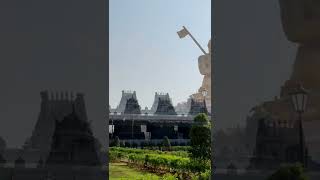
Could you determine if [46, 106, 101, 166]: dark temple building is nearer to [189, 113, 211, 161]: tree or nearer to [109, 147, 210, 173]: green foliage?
[109, 147, 210, 173]: green foliage

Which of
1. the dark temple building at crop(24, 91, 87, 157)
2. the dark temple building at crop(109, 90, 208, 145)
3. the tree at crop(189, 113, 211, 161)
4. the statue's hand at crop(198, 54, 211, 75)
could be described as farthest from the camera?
the dark temple building at crop(109, 90, 208, 145)

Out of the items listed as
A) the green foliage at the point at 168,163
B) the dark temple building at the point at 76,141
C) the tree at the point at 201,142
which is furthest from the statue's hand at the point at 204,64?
the dark temple building at the point at 76,141

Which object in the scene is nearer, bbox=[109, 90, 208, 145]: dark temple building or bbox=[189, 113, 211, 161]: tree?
bbox=[189, 113, 211, 161]: tree

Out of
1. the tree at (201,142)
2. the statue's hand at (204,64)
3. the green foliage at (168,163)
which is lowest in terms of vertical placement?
the green foliage at (168,163)

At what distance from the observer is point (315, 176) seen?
22.9 ft

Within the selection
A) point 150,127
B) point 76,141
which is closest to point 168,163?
point 76,141

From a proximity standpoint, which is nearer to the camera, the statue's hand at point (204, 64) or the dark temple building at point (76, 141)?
the dark temple building at point (76, 141)

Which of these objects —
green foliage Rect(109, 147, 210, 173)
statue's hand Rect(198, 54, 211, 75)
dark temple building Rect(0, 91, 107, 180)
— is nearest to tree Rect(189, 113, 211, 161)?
green foliage Rect(109, 147, 210, 173)

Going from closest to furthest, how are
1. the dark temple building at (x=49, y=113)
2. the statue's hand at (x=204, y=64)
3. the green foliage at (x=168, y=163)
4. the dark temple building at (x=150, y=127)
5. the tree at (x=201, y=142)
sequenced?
the dark temple building at (x=49, y=113) → the green foliage at (x=168, y=163) → the tree at (x=201, y=142) → the statue's hand at (x=204, y=64) → the dark temple building at (x=150, y=127)

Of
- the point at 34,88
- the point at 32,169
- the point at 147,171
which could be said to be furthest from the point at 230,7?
the point at 147,171

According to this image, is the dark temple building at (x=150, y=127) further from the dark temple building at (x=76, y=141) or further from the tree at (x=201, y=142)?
the dark temple building at (x=76, y=141)

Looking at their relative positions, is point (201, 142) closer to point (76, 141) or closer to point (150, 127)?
point (76, 141)

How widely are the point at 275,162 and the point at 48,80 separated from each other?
3320 mm

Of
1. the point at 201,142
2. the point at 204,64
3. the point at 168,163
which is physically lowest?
the point at 168,163
